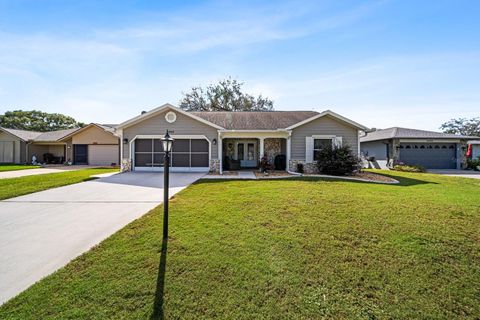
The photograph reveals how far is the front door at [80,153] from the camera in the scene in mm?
21648

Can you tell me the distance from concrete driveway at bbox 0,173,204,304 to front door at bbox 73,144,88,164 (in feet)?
52.0

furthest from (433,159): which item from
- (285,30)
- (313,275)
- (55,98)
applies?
(55,98)

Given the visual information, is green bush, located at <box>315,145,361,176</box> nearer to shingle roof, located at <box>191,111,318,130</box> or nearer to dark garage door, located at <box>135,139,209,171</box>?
shingle roof, located at <box>191,111,318,130</box>

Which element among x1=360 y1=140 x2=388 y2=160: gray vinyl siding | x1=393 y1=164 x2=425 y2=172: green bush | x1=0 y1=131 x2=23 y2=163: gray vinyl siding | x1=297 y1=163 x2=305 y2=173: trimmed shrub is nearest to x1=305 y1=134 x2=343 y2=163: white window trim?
x1=297 y1=163 x2=305 y2=173: trimmed shrub

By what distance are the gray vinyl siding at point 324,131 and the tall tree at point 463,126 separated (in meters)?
45.1

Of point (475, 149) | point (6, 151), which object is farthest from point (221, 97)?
point (475, 149)

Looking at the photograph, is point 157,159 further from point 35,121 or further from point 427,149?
point 35,121

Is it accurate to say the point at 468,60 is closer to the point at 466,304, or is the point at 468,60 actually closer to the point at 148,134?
the point at 466,304

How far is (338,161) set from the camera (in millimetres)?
12203

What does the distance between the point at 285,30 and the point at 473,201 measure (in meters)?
9.52

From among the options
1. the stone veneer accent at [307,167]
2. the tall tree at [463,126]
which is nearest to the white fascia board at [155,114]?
the stone veneer accent at [307,167]

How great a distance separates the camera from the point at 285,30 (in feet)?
33.4

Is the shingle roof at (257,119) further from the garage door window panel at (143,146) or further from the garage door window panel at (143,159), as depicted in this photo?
the garage door window panel at (143,159)

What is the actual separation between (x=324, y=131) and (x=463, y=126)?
4933 centimetres
